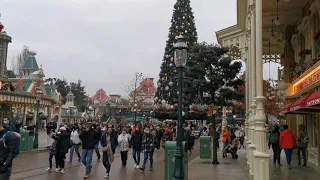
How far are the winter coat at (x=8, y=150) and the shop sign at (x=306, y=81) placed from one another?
30.0 ft

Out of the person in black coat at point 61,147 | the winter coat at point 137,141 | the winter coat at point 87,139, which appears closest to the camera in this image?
the winter coat at point 87,139

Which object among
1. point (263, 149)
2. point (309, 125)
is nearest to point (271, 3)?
point (309, 125)

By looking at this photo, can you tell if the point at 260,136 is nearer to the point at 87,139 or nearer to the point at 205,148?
the point at 87,139

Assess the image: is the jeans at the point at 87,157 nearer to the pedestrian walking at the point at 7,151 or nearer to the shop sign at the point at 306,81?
the pedestrian walking at the point at 7,151

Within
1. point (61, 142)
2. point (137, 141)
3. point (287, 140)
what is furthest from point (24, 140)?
point (287, 140)

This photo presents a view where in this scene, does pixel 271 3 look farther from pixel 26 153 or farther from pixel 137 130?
pixel 26 153

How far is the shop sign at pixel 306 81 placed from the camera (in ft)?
→ 36.9

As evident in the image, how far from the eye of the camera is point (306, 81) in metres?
12.9

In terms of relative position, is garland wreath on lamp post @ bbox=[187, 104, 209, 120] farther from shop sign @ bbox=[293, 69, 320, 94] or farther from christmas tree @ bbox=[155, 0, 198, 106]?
shop sign @ bbox=[293, 69, 320, 94]

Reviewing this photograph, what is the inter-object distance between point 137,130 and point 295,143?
6.50m

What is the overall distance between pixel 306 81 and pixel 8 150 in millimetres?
10677

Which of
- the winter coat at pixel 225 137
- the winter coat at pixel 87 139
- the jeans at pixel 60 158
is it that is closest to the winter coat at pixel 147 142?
the winter coat at pixel 87 139

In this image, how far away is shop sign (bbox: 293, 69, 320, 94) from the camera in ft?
36.9

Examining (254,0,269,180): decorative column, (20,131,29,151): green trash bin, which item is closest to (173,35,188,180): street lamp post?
(254,0,269,180): decorative column
